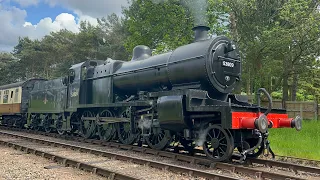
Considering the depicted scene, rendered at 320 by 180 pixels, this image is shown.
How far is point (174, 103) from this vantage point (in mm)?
8180

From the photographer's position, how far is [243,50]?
59.4 feet

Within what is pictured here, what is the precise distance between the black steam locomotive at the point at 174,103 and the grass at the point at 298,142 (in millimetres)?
1867

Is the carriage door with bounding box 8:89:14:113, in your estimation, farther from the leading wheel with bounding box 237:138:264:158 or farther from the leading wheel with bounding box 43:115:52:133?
→ the leading wheel with bounding box 237:138:264:158

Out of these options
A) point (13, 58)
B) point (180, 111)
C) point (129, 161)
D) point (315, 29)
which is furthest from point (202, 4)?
point (13, 58)

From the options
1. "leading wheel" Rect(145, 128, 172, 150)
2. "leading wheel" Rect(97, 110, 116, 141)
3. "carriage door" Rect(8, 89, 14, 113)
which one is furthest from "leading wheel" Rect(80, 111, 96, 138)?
"carriage door" Rect(8, 89, 14, 113)

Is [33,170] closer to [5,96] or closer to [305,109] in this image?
[305,109]

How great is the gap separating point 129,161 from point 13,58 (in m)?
54.9

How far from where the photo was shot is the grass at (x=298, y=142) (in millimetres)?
9875

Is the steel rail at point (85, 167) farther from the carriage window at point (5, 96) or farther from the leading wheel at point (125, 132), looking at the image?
the carriage window at point (5, 96)

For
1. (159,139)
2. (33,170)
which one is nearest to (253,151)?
(159,139)

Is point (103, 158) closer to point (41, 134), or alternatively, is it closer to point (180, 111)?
point (180, 111)

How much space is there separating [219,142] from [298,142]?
512 cm

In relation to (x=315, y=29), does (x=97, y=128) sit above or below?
below

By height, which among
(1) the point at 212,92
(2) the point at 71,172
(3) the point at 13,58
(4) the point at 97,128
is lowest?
(2) the point at 71,172
